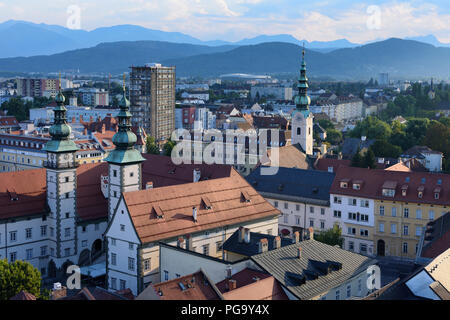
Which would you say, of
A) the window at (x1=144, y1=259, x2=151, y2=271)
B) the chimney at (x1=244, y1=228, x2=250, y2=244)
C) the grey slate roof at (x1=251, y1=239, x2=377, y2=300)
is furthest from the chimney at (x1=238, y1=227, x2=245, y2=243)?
the window at (x1=144, y1=259, x2=151, y2=271)

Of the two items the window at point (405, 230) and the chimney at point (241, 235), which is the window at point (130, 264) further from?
the window at point (405, 230)

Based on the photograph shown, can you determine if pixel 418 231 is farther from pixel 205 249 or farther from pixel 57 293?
pixel 57 293

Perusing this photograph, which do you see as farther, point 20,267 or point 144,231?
point 144,231

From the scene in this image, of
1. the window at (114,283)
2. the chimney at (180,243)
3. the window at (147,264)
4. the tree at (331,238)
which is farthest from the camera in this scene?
the tree at (331,238)

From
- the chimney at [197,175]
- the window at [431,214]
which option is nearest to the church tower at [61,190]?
the chimney at [197,175]
